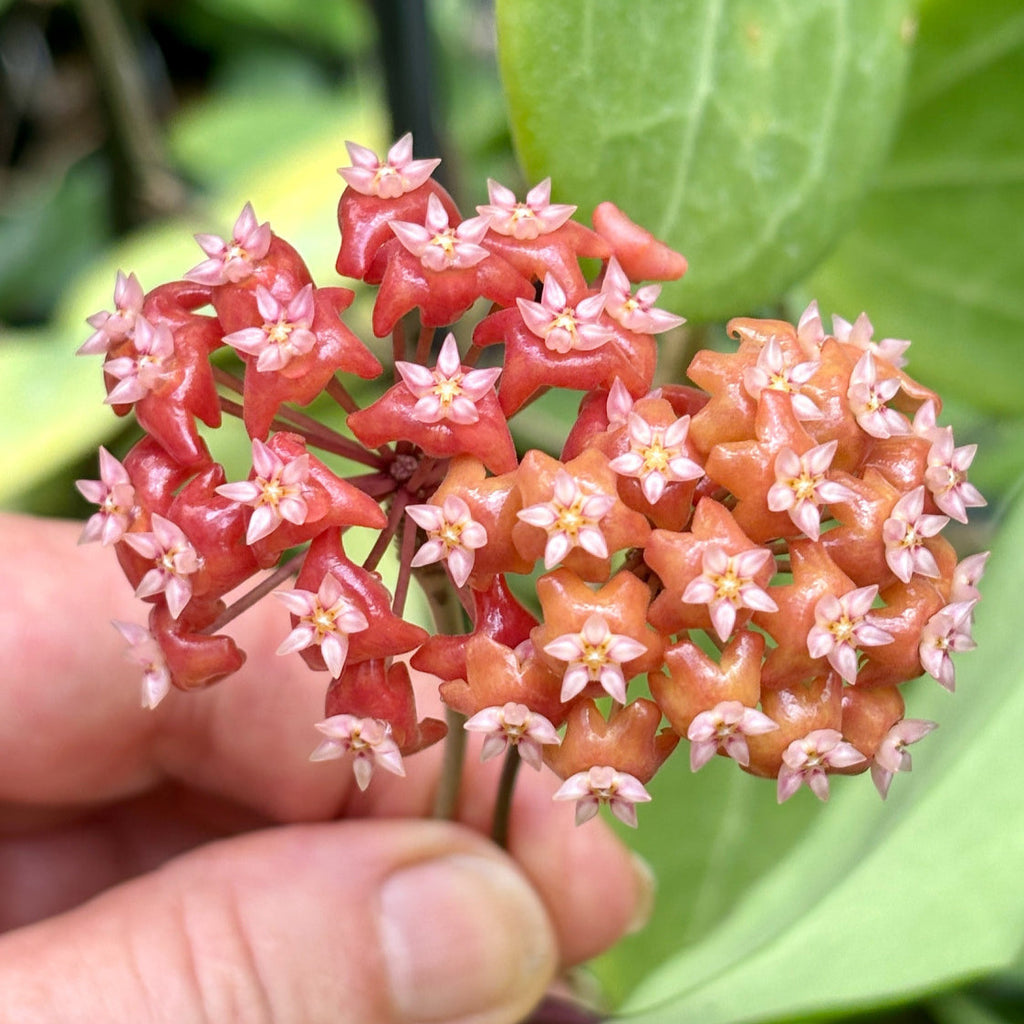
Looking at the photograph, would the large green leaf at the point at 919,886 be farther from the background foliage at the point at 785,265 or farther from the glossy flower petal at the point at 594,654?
the glossy flower petal at the point at 594,654

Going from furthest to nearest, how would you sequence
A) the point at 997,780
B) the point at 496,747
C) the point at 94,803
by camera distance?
the point at 94,803 < the point at 997,780 < the point at 496,747

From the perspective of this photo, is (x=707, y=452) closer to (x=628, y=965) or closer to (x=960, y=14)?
(x=960, y=14)

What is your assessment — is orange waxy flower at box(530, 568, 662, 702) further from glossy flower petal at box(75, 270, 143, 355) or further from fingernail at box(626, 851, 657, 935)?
fingernail at box(626, 851, 657, 935)

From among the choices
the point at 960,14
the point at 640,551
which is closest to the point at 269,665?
the point at 640,551

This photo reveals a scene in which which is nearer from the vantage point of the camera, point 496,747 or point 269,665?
point 496,747

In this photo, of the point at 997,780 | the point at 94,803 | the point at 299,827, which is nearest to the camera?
the point at 997,780
